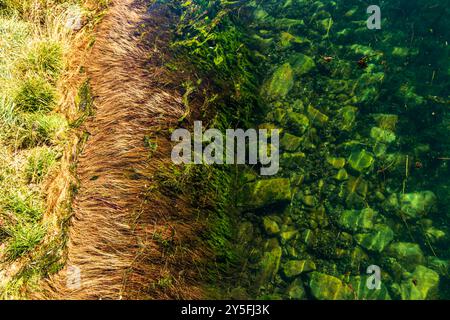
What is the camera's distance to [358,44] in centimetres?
351

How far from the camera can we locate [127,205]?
2.75 m

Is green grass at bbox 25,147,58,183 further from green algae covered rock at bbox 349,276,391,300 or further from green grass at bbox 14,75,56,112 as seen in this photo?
green algae covered rock at bbox 349,276,391,300

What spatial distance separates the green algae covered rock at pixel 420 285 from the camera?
2590mm

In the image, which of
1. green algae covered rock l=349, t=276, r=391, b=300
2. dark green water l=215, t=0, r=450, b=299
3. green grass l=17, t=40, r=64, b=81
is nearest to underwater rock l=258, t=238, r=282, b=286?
dark green water l=215, t=0, r=450, b=299

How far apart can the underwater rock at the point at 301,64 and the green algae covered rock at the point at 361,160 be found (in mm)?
1010

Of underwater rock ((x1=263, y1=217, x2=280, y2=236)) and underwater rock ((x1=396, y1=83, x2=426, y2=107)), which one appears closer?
underwater rock ((x1=263, y1=217, x2=280, y2=236))

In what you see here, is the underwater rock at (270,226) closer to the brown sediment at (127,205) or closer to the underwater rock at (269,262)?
the underwater rock at (269,262)

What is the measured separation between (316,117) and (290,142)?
14.7 inches

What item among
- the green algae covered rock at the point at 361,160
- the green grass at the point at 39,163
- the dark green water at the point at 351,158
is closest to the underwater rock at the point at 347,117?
the dark green water at the point at 351,158

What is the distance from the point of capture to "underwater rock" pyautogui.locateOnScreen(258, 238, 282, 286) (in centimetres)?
277

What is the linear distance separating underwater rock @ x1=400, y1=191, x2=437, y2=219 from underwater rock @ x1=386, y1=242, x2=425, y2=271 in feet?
0.83

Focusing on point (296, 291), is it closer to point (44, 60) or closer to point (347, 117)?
point (347, 117)

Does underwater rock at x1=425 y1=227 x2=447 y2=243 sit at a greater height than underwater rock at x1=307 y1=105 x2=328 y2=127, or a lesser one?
lesser
